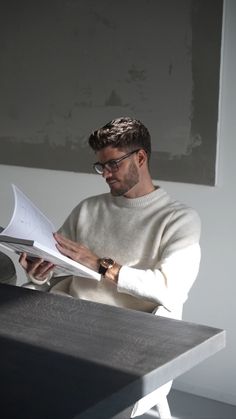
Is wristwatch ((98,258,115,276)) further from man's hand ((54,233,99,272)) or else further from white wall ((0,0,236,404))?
white wall ((0,0,236,404))

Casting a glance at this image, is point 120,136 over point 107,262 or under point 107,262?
over

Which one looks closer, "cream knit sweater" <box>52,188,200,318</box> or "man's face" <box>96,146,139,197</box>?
"cream knit sweater" <box>52,188,200,318</box>

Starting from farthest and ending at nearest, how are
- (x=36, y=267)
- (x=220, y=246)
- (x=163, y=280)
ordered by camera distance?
(x=220, y=246), (x=36, y=267), (x=163, y=280)

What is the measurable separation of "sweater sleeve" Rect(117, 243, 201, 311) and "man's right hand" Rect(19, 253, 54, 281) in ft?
0.90

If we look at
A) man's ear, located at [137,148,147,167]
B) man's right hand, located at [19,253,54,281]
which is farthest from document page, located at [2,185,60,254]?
man's ear, located at [137,148,147,167]

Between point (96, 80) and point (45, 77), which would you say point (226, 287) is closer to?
point (96, 80)

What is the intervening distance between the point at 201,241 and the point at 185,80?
720 millimetres

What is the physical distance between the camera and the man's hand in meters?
2.34

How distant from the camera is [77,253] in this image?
235 cm

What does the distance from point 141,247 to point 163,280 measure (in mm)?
210

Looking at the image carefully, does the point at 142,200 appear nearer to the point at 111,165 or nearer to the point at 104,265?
the point at 111,165

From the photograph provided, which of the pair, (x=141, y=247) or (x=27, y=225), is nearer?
(x=27, y=225)

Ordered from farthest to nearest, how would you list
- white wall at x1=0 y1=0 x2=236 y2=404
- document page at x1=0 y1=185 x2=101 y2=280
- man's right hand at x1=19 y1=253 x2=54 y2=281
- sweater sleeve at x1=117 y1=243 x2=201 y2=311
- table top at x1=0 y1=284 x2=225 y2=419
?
white wall at x1=0 y1=0 x2=236 y2=404, man's right hand at x1=19 y1=253 x2=54 y2=281, sweater sleeve at x1=117 y1=243 x2=201 y2=311, document page at x1=0 y1=185 x2=101 y2=280, table top at x1=0 y1=284 x2=225 y2=419

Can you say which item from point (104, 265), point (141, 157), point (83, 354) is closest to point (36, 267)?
point (104, 265)
